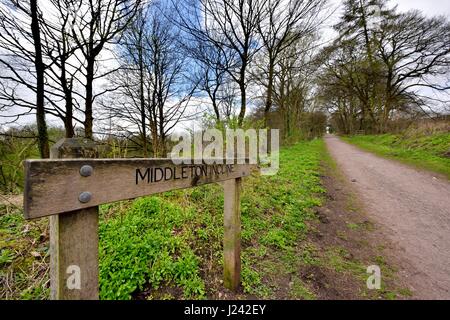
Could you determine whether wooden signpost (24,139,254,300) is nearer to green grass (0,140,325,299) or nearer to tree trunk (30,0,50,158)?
green grass (0,140,325,299)

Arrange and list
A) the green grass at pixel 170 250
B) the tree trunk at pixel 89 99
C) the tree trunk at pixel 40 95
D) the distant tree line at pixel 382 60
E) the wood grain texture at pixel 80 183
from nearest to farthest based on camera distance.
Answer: the wood grain texture at pixel 80 183
the green grass at pixel 170 250
the tree trunk at pixel 40 95
the tree trunk at pixel 89 99
the distant tree line at pixel 382 60

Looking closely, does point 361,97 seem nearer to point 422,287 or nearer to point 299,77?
point 299,77

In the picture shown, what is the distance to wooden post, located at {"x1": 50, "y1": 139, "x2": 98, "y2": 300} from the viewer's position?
0.86 metres

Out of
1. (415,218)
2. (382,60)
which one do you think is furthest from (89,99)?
(382,60)

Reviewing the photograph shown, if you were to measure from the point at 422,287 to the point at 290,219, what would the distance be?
1838 mm

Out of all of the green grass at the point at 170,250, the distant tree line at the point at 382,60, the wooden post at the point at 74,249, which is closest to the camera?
the wooden post at the point at 74,249

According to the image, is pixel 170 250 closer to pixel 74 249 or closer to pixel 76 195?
pixel 74 249

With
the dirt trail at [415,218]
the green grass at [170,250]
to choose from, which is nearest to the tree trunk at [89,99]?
the green grass at [170,250]

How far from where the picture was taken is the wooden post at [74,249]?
0.86 m

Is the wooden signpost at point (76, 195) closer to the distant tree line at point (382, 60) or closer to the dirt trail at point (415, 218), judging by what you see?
the dirt trail at point (415, 218)

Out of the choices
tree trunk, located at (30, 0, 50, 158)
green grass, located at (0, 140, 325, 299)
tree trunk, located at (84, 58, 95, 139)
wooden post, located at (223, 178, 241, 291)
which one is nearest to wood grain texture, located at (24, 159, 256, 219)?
wooden post, located at (223, 178, 241, 291)

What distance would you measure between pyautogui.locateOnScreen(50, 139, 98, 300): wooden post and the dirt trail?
305cm
